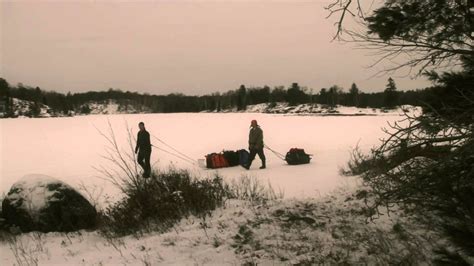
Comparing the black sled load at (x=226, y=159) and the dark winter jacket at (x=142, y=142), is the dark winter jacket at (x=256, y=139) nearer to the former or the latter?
the black sled load at (x=226, y=159)

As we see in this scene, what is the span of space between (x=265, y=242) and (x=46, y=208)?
4.73 m

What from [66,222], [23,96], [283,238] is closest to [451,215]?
[283,238]

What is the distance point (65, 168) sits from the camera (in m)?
17.4

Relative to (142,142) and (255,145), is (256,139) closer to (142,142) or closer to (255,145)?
(255,145)

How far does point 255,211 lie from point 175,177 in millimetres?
2148

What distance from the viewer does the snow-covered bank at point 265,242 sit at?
5359 mm

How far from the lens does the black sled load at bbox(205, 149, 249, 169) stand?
578 inches

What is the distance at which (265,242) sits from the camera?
19.3 feet

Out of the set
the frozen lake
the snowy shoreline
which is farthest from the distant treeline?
the frozen lake

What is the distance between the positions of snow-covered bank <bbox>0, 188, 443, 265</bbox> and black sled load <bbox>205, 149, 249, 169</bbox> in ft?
23.1

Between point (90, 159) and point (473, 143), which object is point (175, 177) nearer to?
point (473, 143)

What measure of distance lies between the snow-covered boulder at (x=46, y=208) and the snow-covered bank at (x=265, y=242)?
60 centimetres

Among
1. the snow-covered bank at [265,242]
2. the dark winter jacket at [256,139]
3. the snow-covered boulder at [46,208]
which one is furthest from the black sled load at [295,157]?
the snow-covered boulder at [46,208]

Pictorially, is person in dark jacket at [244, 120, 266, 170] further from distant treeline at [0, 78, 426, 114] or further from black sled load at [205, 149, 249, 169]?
distant treeline at [0, 78, 426, 114]
